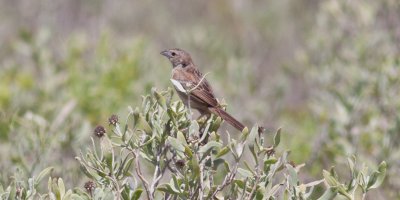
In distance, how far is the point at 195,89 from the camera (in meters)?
5.96

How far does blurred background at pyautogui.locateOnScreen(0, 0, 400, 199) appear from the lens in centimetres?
673

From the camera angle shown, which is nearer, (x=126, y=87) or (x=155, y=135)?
(x=155, y=135)

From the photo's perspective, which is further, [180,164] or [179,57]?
[179,57]

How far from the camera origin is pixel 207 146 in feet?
12.8

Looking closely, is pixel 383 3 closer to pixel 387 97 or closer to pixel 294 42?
pixel 387 97

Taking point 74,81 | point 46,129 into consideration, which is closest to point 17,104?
point 74,81

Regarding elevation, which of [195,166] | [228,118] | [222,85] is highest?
[222,85]

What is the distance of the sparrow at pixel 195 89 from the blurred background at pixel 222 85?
1.70 feet

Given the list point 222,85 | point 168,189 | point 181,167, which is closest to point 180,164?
point 181,167

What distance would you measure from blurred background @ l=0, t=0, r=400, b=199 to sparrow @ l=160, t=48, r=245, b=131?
0.52 meters

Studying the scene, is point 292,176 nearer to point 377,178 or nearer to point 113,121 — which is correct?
point 377,178

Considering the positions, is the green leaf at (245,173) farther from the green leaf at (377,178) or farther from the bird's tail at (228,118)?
the bird's tail at (228,118)

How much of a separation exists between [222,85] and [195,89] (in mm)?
4264

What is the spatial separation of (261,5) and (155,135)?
47.6ft
